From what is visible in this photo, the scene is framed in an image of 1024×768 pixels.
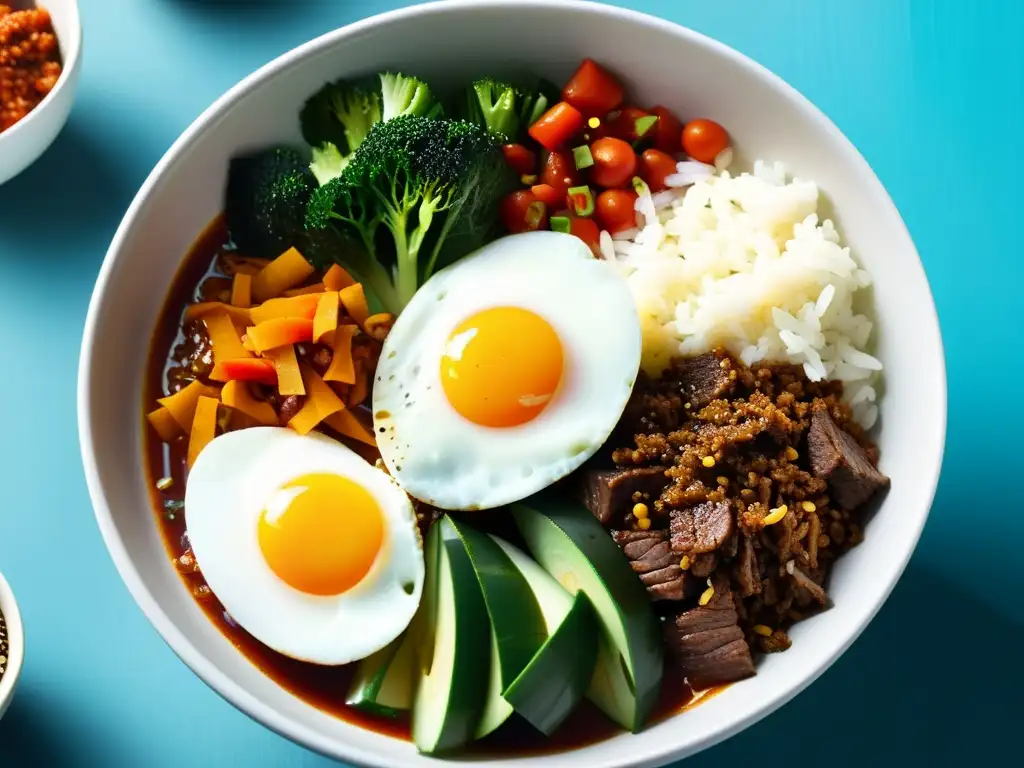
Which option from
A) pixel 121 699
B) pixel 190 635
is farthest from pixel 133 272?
pixel 121 699

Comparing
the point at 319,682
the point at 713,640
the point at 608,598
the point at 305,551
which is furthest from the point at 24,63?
the point at 713,640

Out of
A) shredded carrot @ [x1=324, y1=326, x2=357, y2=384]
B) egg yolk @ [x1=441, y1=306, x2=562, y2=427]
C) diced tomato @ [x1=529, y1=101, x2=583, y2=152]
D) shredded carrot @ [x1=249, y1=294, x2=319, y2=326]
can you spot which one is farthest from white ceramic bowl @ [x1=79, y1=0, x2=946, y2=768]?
egg yolk @ [x1=441, y1=306, x2=562, y2=427]

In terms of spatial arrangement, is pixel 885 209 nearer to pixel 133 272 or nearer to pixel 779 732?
pixel 779 732

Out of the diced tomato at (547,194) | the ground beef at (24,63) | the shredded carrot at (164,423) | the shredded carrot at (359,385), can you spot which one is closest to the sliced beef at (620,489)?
the shredded carrot at (359,385)

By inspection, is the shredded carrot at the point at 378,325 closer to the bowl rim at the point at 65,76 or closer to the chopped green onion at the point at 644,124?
the chopped green onion at the point at 644,124

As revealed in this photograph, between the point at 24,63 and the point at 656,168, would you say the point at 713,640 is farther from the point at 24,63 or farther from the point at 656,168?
the point at 24,63

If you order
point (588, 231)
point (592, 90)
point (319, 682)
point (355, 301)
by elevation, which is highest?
point (592, 90)
